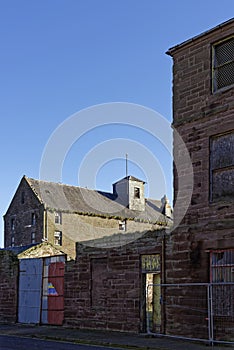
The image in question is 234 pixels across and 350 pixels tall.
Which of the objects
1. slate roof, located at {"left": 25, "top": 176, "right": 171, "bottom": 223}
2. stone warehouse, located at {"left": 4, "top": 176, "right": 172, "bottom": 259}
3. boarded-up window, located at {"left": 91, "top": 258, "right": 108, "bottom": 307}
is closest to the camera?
boarded-up window, located at {"left": 91, "top": 258, "right": 108, "bottom": 307}

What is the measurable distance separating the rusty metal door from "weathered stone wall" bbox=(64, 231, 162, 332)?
2551 mm

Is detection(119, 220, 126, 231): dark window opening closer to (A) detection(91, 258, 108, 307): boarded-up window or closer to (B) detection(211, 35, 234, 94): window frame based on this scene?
(A) detection(91, 258, 108, 307): boarded-up window

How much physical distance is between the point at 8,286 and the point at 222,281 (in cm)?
1348

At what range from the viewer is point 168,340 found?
55.4 feet

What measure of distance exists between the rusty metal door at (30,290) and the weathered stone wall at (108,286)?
8.37 feet

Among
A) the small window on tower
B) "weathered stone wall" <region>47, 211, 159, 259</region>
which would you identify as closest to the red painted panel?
"weathered stone wall" <region>47, 211, 159, 259</region>

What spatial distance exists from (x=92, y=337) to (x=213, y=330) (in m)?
4.24

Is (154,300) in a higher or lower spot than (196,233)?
lower

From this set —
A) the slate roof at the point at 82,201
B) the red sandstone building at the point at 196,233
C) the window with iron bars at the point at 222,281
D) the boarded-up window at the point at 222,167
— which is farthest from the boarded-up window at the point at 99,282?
the slate roof at the point at 82,201

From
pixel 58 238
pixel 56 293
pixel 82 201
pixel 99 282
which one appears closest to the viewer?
pixel 99 282

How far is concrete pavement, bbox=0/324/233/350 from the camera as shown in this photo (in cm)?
1549

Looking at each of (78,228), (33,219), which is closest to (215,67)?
(78,228)

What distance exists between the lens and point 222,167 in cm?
1689

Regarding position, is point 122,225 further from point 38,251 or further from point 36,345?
point 36,345
